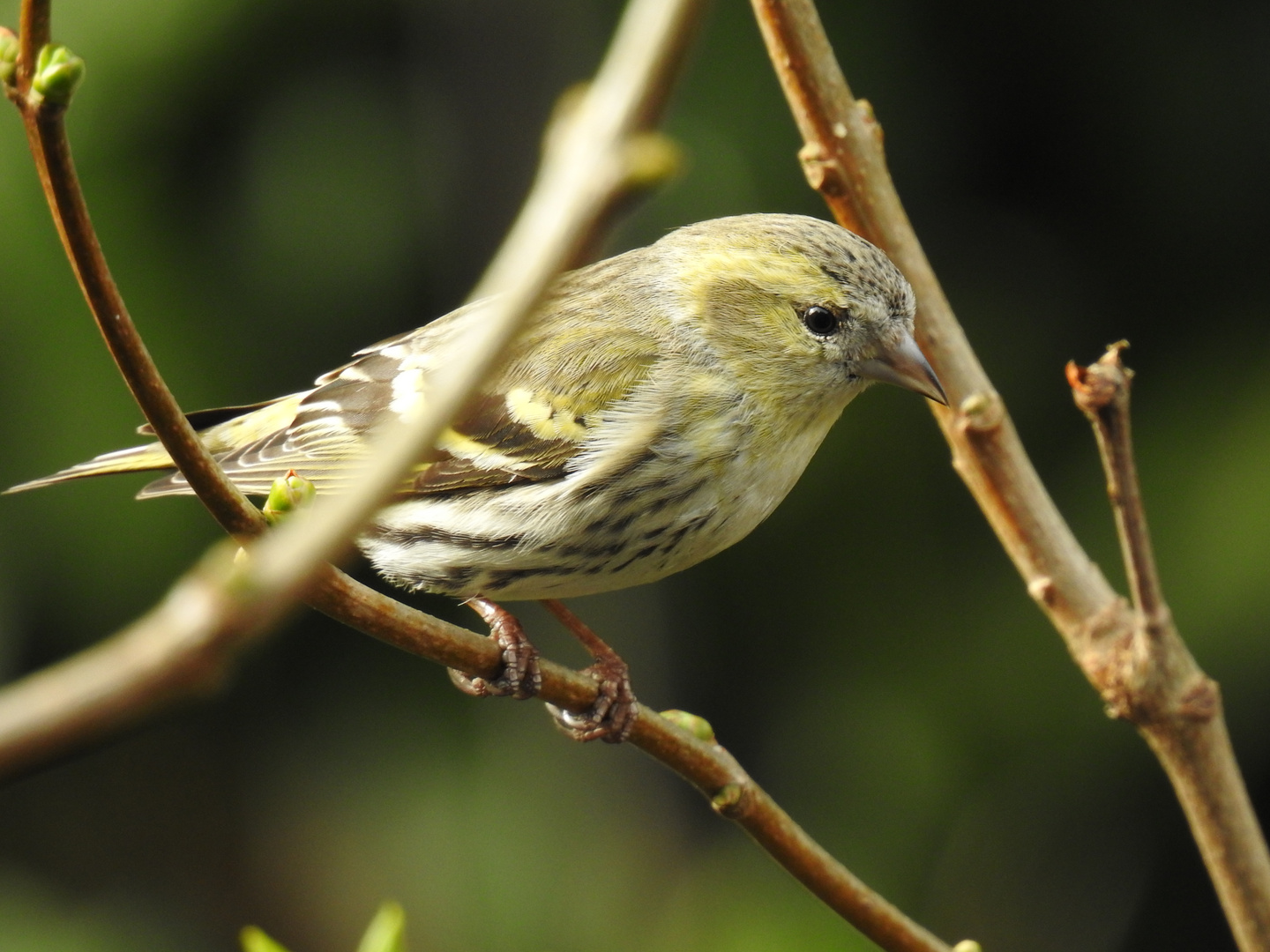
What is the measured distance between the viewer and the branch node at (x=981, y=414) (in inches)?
63.0

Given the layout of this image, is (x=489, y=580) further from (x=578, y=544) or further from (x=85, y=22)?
(x=85, y=22)

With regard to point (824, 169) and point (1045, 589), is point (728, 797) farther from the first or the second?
point (824, 169)

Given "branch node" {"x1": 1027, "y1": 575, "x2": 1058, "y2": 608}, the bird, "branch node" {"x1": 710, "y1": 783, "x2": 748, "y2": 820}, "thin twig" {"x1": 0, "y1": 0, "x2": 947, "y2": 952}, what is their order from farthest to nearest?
1. the bird
2. "branch node" {"x1": 710, "y1": 783, "x2": 748, "y2": 820}
3. "branch node" {"x1": 1027, "y1": 575, "x2": 1058, "y2": 608}
4. "thin twig" {"x1": 0, "y1": 0, "x2": 947, "y2": 952}

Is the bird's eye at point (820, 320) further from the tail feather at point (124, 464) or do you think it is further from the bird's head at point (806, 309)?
the tail feather at point (124, 464)

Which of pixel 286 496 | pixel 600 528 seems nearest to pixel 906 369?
pixel 600 528

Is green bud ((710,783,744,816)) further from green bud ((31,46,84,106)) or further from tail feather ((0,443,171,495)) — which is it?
green bud ((31,46,84,106))

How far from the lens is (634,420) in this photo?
7.30 ft

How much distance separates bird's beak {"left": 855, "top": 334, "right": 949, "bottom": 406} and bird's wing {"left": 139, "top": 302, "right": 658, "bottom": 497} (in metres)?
0.39

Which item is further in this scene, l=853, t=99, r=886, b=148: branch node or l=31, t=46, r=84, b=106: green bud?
l=853, t=99, r=886, b=148: branch node

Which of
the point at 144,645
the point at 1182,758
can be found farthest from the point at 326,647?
the point at 144,645

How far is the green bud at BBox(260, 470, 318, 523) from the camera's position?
1.16 meters

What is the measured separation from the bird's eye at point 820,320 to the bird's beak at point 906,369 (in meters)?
0.08

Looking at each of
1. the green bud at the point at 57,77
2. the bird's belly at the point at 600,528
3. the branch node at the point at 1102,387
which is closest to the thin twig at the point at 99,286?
the green bud at the point at 57,77

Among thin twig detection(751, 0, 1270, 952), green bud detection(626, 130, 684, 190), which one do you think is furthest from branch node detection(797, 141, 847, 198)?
green bud detection(626, 130, 684, 190)
